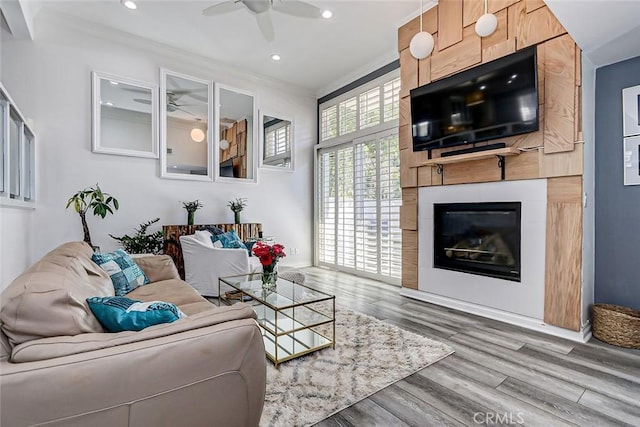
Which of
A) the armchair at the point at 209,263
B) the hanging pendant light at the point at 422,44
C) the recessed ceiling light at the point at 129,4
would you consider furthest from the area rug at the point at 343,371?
the recessed ceiling light at the point at 129,4

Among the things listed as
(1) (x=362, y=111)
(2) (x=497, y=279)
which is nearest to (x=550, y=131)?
(2) (x=497, y=279)

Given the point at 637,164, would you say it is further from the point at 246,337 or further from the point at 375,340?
the point at 246,337

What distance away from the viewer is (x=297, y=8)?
3.22m

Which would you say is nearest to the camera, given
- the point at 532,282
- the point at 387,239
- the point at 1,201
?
the point at 1,201

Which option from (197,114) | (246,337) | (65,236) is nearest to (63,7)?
(197,114)

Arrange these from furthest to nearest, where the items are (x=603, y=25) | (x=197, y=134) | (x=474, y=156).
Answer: (x=197, y=134) → (x=474, y=156) → (x=603, y=25)

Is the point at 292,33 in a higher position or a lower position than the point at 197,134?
higher

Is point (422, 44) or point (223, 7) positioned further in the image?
point (422, 44)

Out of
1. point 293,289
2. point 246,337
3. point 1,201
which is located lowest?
point 293,289

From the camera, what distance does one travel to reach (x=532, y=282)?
2.89m

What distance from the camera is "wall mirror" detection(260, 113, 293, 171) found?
5574 mm

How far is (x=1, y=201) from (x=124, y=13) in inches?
109

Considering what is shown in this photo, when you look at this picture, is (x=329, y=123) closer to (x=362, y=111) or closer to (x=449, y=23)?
(x=362, y=111)

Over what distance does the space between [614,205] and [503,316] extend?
1.37 meters
